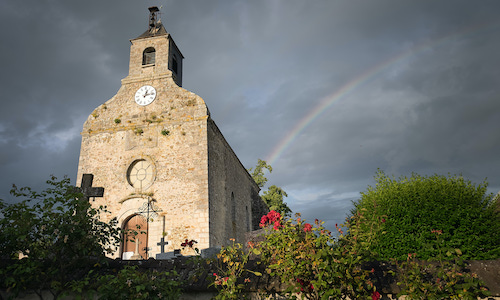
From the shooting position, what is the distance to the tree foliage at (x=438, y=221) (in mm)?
6043

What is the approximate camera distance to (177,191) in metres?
12.7

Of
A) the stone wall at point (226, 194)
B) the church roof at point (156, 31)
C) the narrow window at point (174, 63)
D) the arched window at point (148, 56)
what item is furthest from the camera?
the narrow window at point (174, 63)

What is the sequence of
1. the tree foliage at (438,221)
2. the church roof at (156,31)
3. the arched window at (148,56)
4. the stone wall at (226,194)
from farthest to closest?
the church roof at (156,31)
the arched window at (148,56)
the stone wall at (226,194)
the tree foliage at (438,221)

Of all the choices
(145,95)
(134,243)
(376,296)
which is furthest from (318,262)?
(145,95)

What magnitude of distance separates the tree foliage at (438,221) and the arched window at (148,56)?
42.7 feet

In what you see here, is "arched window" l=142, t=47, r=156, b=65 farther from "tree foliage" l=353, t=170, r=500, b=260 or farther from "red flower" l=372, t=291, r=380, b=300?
"red flower" l=372, t=291, r=380, b=300

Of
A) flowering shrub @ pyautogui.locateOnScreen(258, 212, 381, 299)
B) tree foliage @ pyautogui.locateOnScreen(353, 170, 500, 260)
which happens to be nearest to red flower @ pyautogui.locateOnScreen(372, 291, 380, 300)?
flowering shrub @ pyautogui.locateOnScreen(258, 212, 381, 299)

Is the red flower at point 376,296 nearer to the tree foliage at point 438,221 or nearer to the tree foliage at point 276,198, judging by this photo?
the tree foliage at point 438,221

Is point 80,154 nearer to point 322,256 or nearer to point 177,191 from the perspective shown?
point 177,191

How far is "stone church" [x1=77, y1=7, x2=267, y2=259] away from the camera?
12.3 m

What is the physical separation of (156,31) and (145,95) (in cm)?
422

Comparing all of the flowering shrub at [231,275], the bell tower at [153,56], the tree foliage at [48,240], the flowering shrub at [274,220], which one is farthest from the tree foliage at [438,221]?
the bell tower at [153,56]

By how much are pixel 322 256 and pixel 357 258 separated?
1.26 ft

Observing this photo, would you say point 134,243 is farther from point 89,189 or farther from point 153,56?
point 153,56
